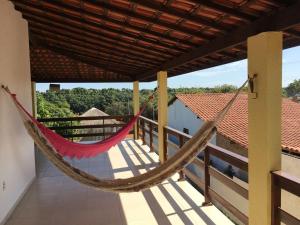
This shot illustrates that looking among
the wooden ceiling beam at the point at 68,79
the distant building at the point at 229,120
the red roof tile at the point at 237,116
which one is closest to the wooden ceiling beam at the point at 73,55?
the wooden ceiling beam at the point at 68,79

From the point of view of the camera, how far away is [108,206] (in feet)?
11.3

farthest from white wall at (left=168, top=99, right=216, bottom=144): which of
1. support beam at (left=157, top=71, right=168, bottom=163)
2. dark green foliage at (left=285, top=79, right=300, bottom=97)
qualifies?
dark green foliage at (left=285, top=79, right=300, bottom=97)

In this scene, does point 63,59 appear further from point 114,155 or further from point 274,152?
point 274,152

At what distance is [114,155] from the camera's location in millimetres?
6148

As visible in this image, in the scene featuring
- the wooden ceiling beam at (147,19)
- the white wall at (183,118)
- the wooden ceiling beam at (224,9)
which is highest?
the wooden ceiling beam at (147,19)

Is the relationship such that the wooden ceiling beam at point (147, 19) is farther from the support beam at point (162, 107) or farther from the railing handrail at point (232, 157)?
the support beam at point (162, 107)

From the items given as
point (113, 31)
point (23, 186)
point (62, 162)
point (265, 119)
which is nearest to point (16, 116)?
point (23, 186)

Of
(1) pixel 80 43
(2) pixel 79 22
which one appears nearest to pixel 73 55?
(1) pixel 80 43

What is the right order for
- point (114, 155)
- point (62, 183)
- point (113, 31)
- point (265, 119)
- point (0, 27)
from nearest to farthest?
1. point (265, 119)
2. point (0, 27)
3. point (113, 31)
4. point (62, 183)
5. point (114, 155)

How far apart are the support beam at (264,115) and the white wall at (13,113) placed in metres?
2.30

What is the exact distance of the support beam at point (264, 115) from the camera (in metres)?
2.03

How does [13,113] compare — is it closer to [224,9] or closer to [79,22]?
[79,22]

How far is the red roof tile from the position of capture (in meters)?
8.40

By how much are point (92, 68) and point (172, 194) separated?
438 cm
